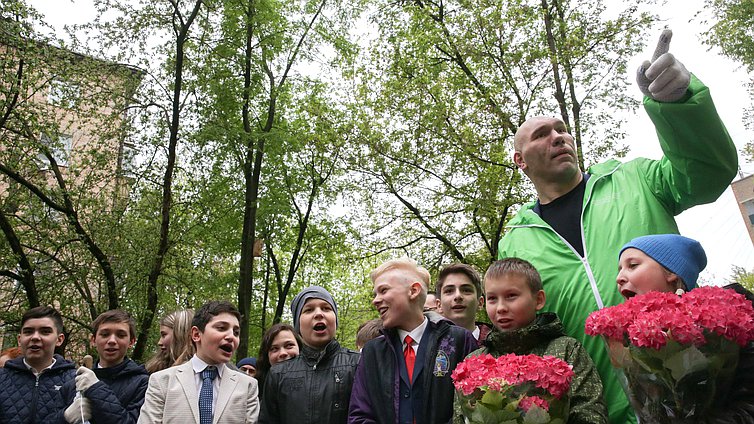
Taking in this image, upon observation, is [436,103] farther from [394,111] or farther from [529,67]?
[529,67]

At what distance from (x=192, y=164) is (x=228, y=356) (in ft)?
36.6

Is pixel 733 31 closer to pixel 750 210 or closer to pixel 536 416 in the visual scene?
pixel 536 416

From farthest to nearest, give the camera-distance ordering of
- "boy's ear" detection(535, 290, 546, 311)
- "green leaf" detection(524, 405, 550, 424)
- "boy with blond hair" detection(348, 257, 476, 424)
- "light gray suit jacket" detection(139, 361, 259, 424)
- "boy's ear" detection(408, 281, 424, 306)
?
"light gray suit jacket" detection(139, 361, 259, 424), "boy's ear" detection(408, 281, 424, 306), "boy with blond hair" detection(348, 257, 476, 424), "boy's ear" detection(535, 290, 546, 311), "green leaf" detection(524, 405, 550, 424)

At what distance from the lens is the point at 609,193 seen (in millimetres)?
2918

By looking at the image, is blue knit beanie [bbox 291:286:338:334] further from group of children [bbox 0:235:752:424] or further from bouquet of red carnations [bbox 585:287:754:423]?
bouquet of red carnations [bbox 585:287:754:423]

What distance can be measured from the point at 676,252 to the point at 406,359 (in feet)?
5.31

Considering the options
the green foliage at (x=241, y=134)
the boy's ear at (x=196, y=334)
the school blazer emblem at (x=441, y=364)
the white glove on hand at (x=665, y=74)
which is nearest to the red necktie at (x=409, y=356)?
the school blazer emblem at (x=441, y=364)

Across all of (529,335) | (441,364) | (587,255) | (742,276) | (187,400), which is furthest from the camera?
(742,276)

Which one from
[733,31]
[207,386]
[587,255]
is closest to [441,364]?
[587,255]

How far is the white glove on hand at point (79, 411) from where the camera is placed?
175 inches

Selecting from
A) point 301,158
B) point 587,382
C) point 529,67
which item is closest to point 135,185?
point 301,158

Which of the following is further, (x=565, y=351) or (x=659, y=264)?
(x=565, y=351)

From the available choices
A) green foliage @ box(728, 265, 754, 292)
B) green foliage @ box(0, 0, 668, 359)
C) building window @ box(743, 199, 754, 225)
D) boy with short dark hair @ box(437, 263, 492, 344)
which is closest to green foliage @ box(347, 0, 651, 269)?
green foliage @ box(0, 0, 668, 359)

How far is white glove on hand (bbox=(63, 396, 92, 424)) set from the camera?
4.45 meters
